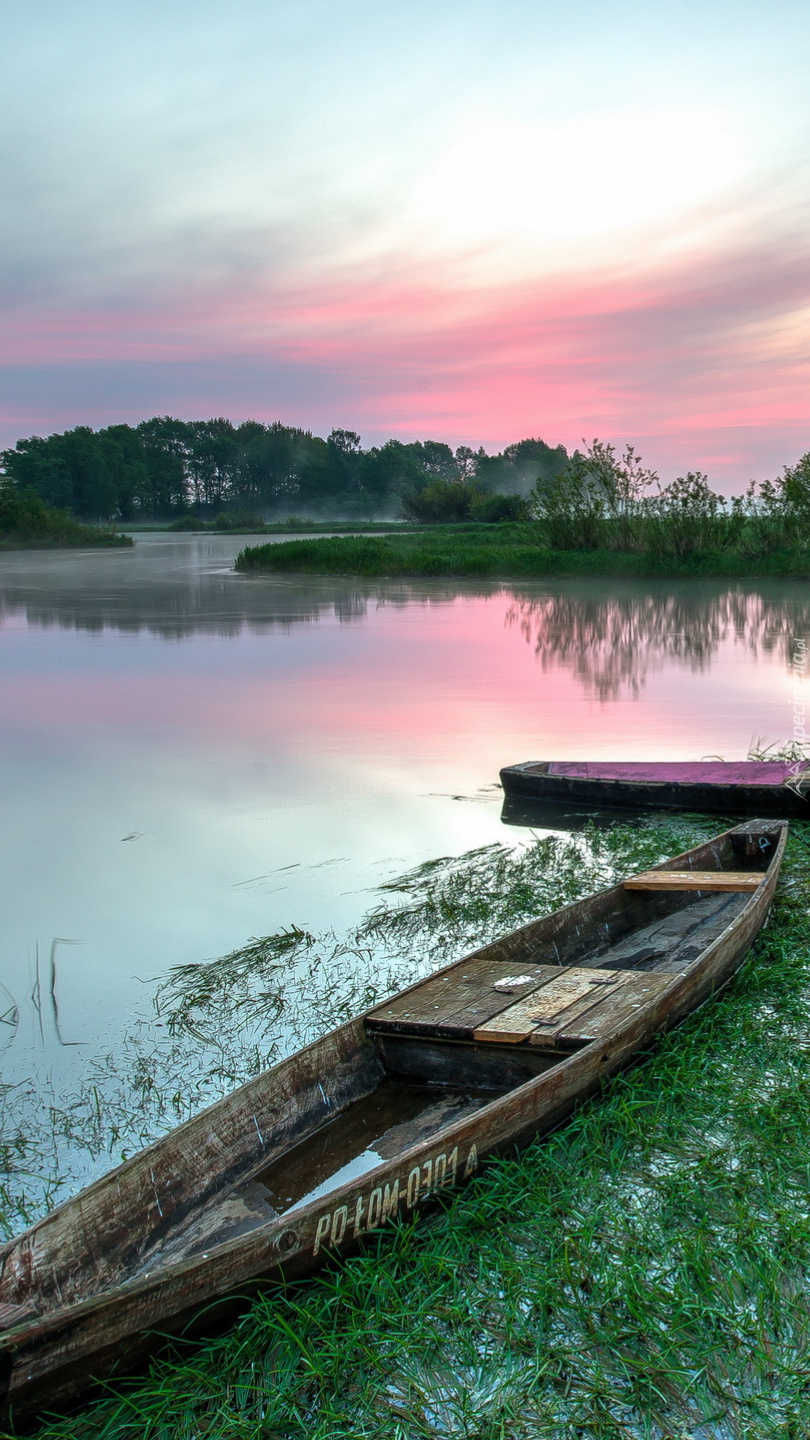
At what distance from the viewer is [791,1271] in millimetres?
3100

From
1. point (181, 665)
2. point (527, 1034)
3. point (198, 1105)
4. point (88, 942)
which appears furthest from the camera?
point (181, 665)

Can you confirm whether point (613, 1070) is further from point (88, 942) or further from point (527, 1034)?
point (88, 942)

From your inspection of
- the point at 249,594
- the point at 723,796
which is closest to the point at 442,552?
the point at 249,594

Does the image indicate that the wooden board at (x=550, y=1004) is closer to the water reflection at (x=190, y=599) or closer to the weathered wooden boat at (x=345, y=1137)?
the weathered wooden boat at (x=345, y=1137)

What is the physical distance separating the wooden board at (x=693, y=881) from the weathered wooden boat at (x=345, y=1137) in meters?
0.27

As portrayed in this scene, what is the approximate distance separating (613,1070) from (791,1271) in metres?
1.08

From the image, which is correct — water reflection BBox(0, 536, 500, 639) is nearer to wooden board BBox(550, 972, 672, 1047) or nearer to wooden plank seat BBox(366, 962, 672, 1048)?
wooden plank seat BBox(366, 962, 672, 1048)

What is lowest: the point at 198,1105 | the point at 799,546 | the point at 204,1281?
the point at 198,1105

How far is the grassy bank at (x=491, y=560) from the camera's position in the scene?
2958 centimetres

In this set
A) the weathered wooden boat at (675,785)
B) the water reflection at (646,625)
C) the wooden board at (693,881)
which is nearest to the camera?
the wooden board at (693,881)

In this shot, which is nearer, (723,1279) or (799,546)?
(723,1279)

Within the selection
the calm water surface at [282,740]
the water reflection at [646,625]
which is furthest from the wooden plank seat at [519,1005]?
the water reflection at [646,625]

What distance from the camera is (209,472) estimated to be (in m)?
117

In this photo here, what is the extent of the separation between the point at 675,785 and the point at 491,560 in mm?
27329
